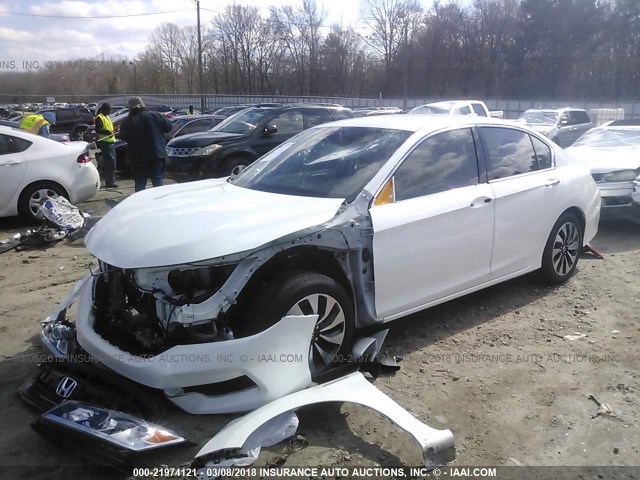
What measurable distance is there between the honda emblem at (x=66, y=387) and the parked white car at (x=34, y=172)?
5.69m

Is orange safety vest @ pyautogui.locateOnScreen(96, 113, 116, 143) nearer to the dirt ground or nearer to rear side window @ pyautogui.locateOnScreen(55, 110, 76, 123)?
the dirt ground

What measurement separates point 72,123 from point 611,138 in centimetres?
2431

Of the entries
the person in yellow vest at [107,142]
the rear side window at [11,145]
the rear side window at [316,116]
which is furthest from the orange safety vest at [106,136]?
the rear side window at [316,116]

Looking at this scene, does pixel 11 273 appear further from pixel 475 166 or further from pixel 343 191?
pixel 475 166

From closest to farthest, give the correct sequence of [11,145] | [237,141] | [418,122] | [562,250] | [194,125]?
[418,122], [562,250], [11,145], [237,141], [194,125]

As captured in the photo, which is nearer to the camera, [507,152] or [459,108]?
[507,152]

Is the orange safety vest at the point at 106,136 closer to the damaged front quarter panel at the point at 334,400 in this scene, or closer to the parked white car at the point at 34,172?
the parked white car at the point at 34,172

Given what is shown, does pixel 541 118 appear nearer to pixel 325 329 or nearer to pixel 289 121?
pixel 289 121

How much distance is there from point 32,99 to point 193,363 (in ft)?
206

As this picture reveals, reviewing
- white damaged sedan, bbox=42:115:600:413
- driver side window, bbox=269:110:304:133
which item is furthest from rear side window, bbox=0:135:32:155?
white damaged sedan, bbox=42:115:600:413

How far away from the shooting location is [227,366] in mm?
2852

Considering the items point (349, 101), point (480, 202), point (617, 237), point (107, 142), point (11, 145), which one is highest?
point (349, 101)

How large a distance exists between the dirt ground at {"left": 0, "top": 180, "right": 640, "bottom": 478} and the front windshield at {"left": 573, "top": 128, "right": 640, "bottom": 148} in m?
4.40

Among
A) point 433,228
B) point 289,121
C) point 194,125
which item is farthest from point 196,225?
point 194,125
